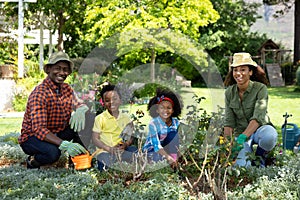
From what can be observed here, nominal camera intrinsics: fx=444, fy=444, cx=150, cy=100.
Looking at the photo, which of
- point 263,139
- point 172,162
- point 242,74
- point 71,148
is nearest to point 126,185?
point 172,162

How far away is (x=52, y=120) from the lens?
4270 mm

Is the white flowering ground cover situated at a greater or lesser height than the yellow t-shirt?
lesser

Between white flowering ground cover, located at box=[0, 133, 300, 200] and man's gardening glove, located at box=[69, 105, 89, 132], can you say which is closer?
white flowering ground cover, located at box=[0, 133, 300, 200]

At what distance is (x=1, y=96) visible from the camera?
9891mm

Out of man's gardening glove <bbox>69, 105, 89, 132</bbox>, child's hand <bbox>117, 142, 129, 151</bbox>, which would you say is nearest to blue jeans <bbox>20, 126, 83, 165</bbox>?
man's gardening glove <bbox>69, 105, 89, 132</bbox>

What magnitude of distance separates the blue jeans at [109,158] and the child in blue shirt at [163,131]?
0.18 m

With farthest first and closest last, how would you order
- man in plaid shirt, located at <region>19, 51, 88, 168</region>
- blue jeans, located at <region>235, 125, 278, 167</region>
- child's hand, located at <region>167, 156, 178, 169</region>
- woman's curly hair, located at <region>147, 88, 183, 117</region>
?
woman's curly hair, located at <region>147, 88, 183, 117</region> < blue jeans, located at <region>235, 125, 278, 167</region> < man in plaid shirt, located at <region>19, 51, 88, 168</region> < child's hand, located at <region>167, 156, 178, 169</region>

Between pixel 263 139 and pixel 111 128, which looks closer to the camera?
pixel 263 139

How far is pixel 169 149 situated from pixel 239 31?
59.4 ft

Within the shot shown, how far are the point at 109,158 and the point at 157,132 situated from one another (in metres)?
0.52

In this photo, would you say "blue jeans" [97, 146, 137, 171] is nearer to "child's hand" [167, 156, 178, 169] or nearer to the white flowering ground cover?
the white flowering ground cover

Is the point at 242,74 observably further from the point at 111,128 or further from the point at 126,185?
the point at 126,185

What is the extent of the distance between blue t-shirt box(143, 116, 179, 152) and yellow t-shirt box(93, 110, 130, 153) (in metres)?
0.29

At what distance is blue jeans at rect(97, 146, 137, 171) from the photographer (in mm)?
4082
